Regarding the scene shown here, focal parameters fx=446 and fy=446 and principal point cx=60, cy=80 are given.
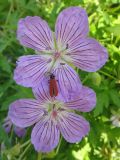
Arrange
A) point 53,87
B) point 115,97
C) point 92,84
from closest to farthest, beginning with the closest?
1. point 53,87
2. point 92,84
3. point 115,97

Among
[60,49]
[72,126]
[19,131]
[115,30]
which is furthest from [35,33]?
[19,131]

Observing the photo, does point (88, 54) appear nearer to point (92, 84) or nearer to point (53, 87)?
point (53, 87)

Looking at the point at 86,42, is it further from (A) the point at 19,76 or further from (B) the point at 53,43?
(A) the point at 19,76

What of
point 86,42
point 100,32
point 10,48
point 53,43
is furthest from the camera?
point 10,48

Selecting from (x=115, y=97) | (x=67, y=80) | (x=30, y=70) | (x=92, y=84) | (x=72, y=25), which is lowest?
(x=115, y=97)

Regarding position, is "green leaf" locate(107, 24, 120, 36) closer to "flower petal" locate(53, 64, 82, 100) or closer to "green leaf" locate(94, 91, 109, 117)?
"green leaf" locate(94, 91, 109, 117)

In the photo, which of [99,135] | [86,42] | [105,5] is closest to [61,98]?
[86,42]

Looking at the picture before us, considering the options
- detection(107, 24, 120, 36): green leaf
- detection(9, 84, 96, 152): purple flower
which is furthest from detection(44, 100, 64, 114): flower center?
detection(107, 24, 120, 36): green leaf
